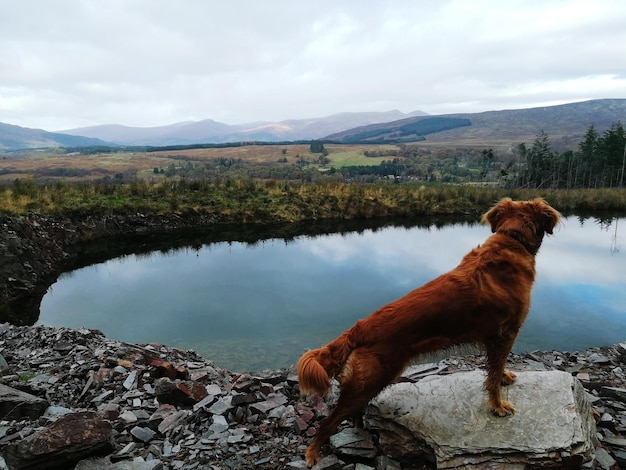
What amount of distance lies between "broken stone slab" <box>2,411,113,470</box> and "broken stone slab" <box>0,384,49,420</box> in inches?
45.0

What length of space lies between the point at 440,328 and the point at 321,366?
1.06 m

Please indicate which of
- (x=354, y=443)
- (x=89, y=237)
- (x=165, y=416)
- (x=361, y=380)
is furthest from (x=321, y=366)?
(x=89, y=237)

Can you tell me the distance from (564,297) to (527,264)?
34.4 feet

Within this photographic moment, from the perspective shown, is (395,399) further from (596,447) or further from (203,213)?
(203,213)

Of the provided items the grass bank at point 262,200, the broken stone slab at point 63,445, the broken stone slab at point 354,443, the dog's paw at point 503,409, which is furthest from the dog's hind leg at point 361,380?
the grass bank at point 262,200

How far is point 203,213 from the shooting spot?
24109 mm

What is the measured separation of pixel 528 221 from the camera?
3.78 m

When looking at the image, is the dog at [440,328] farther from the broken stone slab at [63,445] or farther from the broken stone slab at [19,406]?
the broken stone slab at [19,406]

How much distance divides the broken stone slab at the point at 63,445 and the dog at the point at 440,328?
1.81 meters

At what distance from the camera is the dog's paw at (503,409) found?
3701mm

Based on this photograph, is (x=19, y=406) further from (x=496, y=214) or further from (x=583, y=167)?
(x=583, y=167)

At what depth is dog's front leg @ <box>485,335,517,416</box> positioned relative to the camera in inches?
145

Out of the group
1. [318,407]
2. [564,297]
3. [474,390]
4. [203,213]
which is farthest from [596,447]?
[203,213]

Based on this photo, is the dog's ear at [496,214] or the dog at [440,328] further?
the dog's ear at [496,214]
